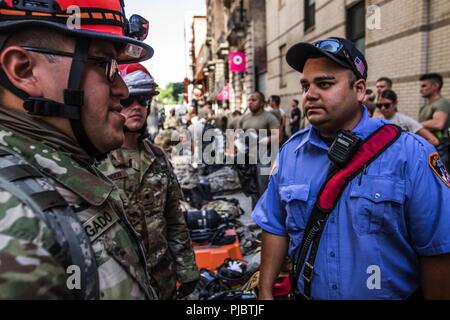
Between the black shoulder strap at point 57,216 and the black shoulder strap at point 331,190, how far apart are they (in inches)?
48.3

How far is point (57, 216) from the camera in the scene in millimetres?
870

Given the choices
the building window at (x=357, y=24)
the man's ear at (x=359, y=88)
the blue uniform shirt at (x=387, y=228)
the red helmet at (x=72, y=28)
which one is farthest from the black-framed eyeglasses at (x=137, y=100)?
the building window at (x=357, y=24)

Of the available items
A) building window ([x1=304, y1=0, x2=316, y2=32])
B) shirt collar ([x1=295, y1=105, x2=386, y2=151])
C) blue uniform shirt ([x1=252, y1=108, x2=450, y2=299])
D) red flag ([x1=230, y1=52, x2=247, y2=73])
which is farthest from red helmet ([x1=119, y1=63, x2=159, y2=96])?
red flag ([x1=230, y1=52, x2=247, y2=73])

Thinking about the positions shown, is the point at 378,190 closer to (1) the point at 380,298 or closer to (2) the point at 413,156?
(2) the point at 413,156

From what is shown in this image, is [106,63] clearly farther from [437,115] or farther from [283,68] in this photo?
[283,68]

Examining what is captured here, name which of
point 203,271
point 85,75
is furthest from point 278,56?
point 85,75

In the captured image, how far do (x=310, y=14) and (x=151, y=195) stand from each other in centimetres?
1099

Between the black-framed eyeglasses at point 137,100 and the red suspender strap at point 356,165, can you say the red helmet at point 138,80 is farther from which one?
the red suspender strap at point 356,165

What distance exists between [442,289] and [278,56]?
14176mm

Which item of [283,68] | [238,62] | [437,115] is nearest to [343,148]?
[437,115]

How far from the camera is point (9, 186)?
2.70ft

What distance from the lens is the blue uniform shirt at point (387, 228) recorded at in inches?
67.0

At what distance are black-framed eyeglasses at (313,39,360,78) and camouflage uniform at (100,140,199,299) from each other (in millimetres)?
1354

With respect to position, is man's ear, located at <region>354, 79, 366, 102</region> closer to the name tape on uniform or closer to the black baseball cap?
the black baseball cap
